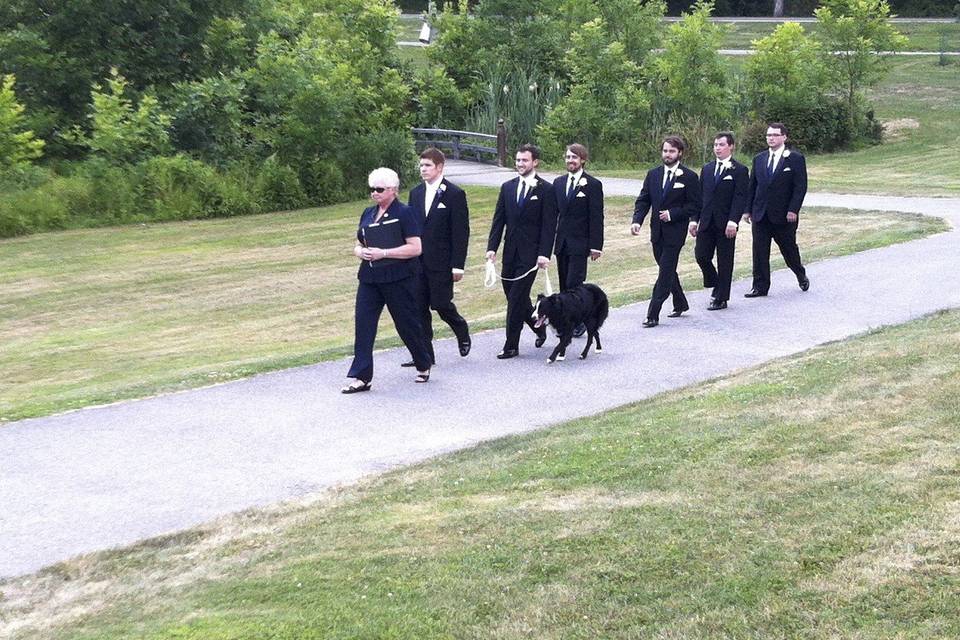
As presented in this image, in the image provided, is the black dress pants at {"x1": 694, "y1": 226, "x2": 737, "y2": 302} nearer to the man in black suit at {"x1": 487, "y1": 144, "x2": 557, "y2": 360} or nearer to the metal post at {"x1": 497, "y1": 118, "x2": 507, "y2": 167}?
the man in black suit at {"x1": 487, "y1": 144, "x2": 557, "y2": 360}

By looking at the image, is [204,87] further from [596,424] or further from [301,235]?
[596,424]

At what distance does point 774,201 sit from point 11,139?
18468 mm

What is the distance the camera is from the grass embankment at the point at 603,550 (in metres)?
5.52

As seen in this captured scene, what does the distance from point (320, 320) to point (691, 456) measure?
9485mm

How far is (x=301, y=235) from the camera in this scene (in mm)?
25438

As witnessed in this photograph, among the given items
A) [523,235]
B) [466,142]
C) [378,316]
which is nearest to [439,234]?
[523,235]

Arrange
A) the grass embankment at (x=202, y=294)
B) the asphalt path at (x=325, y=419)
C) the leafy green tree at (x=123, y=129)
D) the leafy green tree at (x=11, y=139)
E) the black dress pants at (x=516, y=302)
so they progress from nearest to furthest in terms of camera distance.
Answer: the asphalt path at (x=325, y=419) < the black dress pants at (x=516, y=302) < the grass embankment at (x=202, y=294) < the leafy green tree at (x=11, y=139) < the leafy green tree at (x=123, y=129)

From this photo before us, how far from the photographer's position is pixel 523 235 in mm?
12391

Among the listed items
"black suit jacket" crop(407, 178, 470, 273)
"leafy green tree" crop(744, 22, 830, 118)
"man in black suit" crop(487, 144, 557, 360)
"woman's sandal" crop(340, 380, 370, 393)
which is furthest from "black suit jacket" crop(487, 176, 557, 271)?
"leafy green tree" crop(744, 22, 830, 118)

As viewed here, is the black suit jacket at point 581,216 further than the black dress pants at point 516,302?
Yes

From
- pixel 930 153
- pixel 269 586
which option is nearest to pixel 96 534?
pixel 269 586

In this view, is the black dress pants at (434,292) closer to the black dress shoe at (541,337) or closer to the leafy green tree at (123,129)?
the black dress shoe at (541,337)

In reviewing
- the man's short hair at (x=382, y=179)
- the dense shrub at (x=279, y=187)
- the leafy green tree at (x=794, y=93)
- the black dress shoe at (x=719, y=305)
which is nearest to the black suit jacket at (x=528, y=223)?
the man's short hair at (x=382, y=179)

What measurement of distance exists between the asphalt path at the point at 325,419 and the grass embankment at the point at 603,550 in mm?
518
